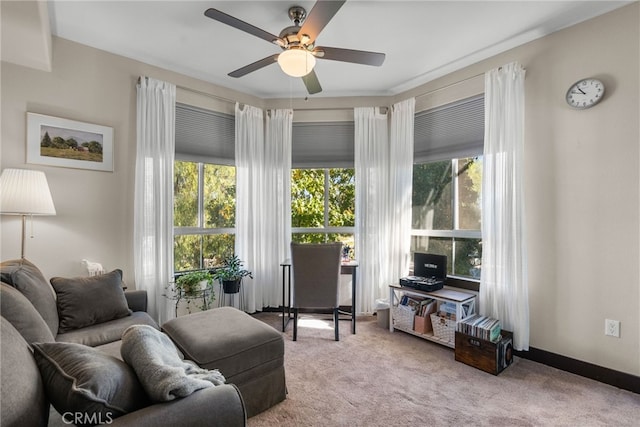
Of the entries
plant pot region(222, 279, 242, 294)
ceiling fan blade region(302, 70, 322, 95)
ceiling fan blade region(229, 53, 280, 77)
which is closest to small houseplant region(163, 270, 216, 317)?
plant pot region(222, 279, 242, 294)

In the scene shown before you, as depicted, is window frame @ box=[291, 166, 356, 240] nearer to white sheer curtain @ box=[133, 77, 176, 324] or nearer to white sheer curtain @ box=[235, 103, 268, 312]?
white sheer curtain @ box=[235, 103, 268, 312]

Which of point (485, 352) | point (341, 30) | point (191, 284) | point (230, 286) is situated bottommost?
point (485, 352)

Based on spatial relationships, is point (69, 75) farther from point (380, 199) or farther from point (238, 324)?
point (380, 199)

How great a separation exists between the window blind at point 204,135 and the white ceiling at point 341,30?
43 centimetres

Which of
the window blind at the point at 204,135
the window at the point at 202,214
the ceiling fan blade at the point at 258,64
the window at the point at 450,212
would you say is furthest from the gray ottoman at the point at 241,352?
the window at the point at 450,212

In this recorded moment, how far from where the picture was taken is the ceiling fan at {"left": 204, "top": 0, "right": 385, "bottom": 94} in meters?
1.78

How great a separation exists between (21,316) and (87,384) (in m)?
0.78

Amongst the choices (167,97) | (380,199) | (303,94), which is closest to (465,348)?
(380,199)

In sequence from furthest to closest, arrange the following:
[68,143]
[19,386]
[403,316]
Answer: [403,316]
[68,143]
[19,386]

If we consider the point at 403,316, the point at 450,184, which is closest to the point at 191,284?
the point at 403,316

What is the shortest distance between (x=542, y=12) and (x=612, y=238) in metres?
1.74

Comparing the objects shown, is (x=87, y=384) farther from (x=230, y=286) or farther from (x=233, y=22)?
(x=230, y=286)

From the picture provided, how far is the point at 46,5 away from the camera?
7.04 ft

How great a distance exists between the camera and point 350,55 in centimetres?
220
